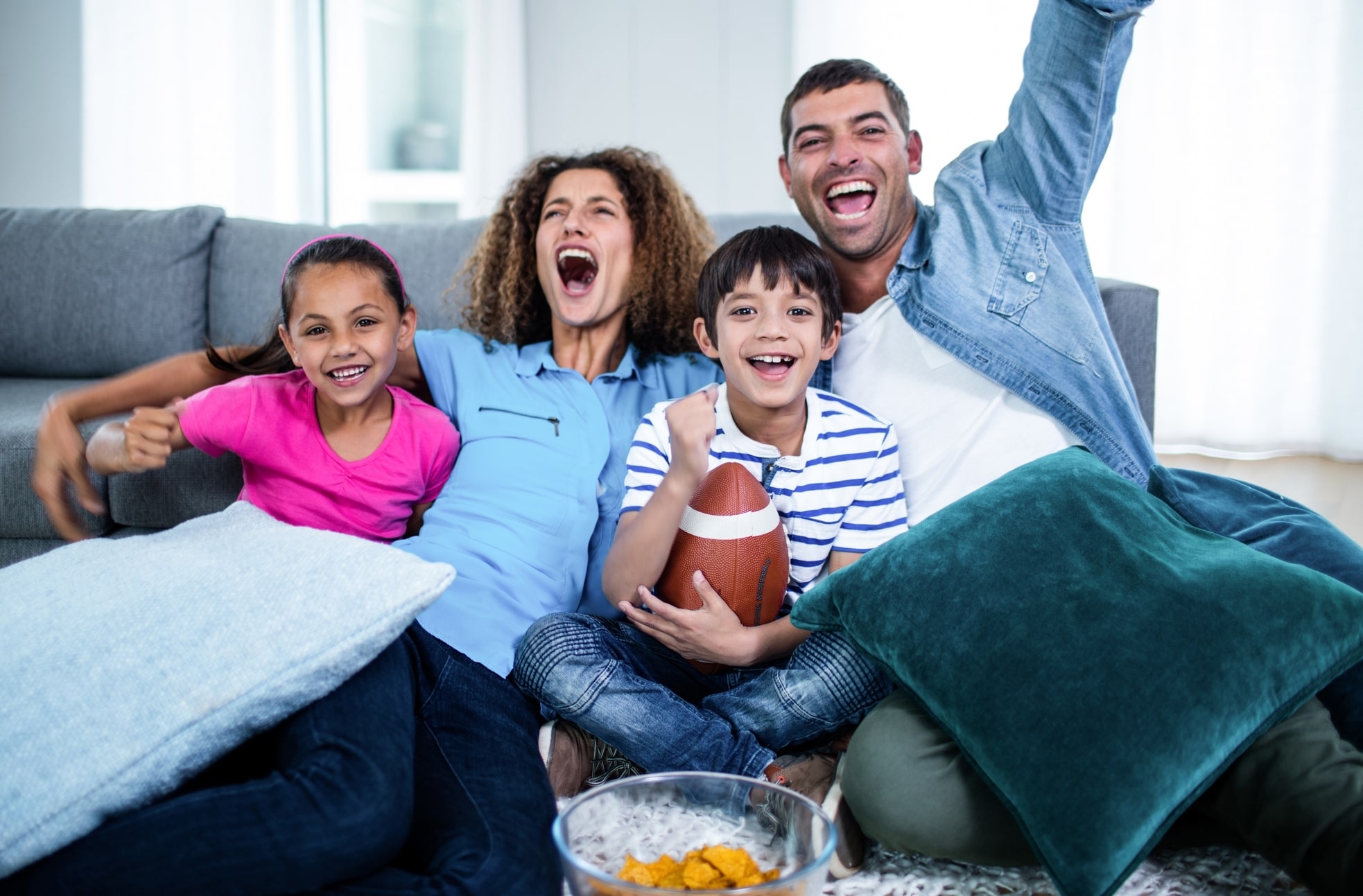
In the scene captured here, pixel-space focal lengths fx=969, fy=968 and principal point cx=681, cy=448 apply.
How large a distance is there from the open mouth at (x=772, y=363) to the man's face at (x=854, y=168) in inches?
14.8

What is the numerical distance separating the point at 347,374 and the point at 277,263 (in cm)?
117

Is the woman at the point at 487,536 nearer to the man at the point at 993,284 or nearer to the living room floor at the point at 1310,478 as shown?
the man at the point at 993,284

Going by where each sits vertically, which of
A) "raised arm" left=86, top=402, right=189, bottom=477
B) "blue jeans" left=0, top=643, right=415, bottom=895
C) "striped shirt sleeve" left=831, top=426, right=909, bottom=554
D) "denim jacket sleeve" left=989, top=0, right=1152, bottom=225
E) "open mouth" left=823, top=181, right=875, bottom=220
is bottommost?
"blue jeans" left=0, top=643, right=415, bottom=895

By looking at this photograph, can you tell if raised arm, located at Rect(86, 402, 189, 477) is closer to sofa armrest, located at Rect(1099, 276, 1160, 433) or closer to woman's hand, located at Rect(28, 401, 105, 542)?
woman's hand, located at Rect(28, 401, 105, 542)

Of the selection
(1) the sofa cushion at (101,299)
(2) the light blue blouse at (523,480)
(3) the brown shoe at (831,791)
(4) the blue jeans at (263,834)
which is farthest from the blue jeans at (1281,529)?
(1) the sofa cushion at (101,299)

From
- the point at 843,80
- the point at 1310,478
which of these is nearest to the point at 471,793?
the point at 843,80

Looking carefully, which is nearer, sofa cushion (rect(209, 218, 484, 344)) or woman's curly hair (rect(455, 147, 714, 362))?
woman's curly hair (rect(455, 147, 714, 362))

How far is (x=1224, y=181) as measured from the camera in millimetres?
3842

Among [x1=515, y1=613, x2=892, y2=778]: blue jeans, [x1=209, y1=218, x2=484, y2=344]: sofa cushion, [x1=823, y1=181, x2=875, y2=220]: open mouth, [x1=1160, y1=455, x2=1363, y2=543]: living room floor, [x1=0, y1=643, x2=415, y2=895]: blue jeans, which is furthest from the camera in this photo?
[x1=1160, y1=455, x2=1363, y2=543]: living room floor

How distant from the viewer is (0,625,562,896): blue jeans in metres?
0.87

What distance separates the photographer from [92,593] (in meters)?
1.06

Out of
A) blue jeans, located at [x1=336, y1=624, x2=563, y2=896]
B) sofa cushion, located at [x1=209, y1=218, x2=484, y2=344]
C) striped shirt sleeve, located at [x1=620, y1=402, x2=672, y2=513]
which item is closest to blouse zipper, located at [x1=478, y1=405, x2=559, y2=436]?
striped shirt sleeve, located at [x1=620, y1=402, x2=672, y2=513]

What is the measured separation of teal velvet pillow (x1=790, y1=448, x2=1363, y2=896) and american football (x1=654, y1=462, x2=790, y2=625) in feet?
0.48

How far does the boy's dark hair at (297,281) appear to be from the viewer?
1.53m
